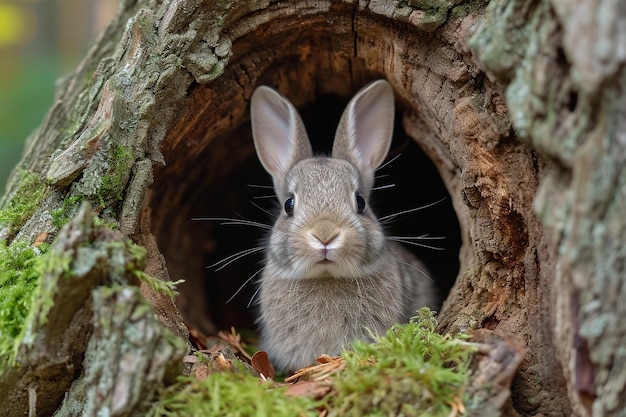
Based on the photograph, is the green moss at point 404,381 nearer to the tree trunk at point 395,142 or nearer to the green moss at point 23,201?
the tree trunk at point 395,142

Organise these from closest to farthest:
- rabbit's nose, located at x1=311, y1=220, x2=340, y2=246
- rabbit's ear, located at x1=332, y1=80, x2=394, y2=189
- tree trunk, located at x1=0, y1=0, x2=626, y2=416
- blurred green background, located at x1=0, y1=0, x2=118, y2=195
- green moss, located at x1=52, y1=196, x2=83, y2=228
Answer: tree trunk, located at x1=0, y1=0, x2=626, y2=416 → green moss, located at x1=52, y1=196, x2=83, y2=228 → rabbit's nose, located at x1=311, y1=220, x2=340, y2=246 → rabbit's ear, located at x1=332, y1=80, x2=394, y2=189 → blurred green background, located at x1=0, y1=0, x2=118, y2=195

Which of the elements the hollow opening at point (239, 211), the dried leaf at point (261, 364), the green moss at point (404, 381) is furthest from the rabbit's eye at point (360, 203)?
the green moss at point (404, 381)

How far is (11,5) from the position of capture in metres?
8.56

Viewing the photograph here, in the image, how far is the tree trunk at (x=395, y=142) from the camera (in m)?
2.41

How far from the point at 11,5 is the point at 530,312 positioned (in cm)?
812

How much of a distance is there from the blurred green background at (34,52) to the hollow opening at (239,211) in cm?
282

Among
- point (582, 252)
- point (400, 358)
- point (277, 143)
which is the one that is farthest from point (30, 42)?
point (582, 252)

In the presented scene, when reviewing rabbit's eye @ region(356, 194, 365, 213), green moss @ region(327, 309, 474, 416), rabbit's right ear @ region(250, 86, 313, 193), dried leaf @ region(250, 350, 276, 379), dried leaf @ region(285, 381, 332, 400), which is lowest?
dried leaf @ region(250, 350, 276, 379)

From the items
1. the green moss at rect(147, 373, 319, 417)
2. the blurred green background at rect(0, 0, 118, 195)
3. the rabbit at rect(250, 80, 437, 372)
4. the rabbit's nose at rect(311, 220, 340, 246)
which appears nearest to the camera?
the green moss at rect(147, 373, 319, 417)

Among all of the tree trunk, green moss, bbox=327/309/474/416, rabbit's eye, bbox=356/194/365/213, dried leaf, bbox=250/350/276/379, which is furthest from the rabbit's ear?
green moss, bbox=327/309/474/416

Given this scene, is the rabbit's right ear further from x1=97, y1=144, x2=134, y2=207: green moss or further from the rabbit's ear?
x1=97, y1=144, x2=134, y2=207: green moss

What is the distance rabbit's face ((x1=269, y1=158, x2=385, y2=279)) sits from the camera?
162 inches

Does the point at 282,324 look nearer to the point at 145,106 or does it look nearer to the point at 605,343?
the point at 145,106

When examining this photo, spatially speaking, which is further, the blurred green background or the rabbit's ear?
the blurred green background
